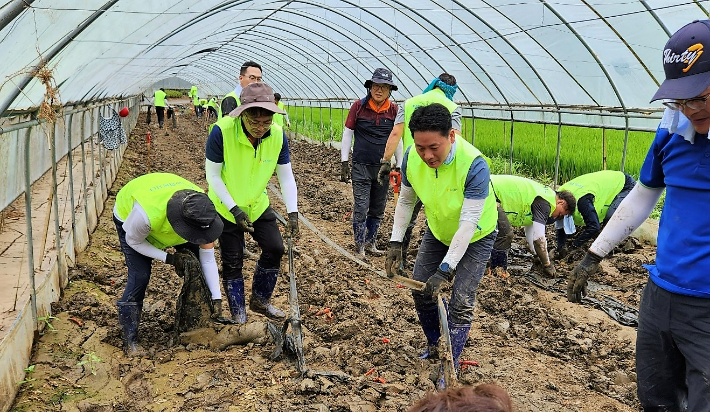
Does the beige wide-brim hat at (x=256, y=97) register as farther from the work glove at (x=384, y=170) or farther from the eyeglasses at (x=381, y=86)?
the eyeglasses at (x=381, y=86)

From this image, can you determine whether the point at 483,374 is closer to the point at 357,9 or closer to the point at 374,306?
the point at 374,306

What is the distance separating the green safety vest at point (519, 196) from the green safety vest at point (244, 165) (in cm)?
209

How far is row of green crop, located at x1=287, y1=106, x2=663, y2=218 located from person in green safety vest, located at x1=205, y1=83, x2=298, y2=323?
16.7 feet

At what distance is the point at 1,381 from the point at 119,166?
31.2 ft

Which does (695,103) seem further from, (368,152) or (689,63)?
(368,152)

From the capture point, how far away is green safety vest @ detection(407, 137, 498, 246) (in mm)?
3096

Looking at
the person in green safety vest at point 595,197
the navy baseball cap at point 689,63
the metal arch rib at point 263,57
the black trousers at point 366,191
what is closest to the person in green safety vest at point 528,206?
the person in green safety vest at point 595,197

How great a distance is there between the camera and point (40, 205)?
20.2ft

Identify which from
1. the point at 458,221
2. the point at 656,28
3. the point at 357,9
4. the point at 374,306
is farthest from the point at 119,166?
the point at 458,221

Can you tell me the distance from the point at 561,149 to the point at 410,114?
216 inches

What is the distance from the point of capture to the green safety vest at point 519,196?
518cm

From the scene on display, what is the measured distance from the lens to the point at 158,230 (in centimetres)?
352

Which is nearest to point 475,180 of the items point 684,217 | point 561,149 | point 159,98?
point 684,217

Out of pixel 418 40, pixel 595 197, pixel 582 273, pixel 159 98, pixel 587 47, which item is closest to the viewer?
pixel 582 273
